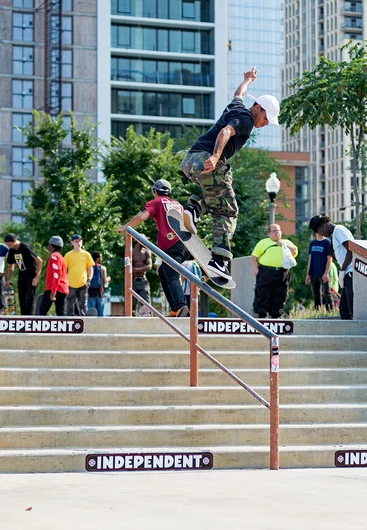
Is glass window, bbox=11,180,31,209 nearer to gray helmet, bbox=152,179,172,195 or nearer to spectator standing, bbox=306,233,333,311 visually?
spectator standing, bbox=306,233,333,311

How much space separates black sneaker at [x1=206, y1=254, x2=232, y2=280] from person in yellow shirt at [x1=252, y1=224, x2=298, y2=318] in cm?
388

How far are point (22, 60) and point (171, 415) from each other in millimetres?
74237

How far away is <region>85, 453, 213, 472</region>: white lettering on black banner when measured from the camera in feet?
26.8

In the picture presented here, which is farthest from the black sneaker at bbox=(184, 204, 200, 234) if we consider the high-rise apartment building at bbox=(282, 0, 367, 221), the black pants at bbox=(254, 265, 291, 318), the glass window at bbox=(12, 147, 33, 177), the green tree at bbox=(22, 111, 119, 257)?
the high-rise apartment building at bbox=(282, 0, 367, 221)

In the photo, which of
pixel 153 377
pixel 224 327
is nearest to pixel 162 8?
pixel 224 327

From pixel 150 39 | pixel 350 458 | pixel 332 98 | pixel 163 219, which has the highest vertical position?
pixel 150 39

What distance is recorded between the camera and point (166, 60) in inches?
3273

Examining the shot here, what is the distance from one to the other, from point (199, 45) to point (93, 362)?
7576cm

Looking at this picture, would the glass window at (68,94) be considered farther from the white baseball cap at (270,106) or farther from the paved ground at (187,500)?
the paved ground at (187,500)

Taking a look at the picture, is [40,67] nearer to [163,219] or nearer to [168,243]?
[163,219]

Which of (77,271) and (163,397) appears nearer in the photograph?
(163,397)

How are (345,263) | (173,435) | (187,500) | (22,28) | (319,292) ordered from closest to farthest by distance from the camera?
(187,500) → (173,435) → (345,263) → (319,292) → (22,28)

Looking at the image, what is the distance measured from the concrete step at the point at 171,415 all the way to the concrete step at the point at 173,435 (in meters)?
0.09

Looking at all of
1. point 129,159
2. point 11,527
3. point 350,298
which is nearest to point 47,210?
point 129,159
